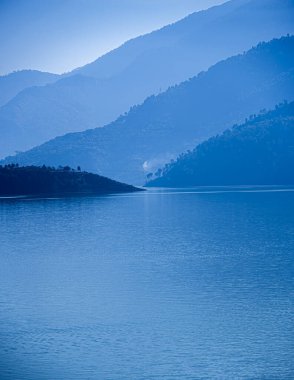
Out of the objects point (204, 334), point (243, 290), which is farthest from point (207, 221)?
point (204, 334)

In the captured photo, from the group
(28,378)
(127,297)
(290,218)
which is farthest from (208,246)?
(28,378)

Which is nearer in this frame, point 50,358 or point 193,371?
point 193,371

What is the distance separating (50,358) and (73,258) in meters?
40.7

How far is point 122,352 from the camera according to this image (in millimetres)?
42000

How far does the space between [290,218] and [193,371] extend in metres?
97.4

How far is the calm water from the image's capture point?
39781 millimetres

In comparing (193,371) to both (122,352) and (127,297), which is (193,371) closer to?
(122,352)

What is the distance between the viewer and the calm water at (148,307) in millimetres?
39781

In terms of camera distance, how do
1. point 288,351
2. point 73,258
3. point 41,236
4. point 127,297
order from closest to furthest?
point 288,351, point 127,297, point 73,258, point 41,236

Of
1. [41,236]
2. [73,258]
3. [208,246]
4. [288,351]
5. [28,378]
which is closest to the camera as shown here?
[28,378]

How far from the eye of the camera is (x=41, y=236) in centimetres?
10775

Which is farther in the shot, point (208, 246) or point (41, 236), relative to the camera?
point (41, 236)

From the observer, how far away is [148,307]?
172 ft

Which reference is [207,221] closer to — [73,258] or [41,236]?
[41,236]
